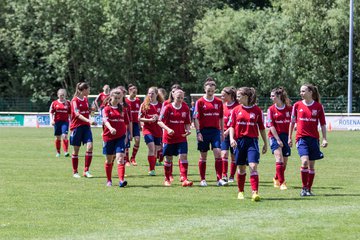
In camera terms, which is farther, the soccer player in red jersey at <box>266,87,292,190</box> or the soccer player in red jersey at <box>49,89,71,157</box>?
the soccer player in red jersey at <box>49,89,71,157</box>

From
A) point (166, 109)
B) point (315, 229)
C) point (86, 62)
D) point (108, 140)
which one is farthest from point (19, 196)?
point (86, 62)

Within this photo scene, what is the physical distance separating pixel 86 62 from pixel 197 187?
46697 millimetres

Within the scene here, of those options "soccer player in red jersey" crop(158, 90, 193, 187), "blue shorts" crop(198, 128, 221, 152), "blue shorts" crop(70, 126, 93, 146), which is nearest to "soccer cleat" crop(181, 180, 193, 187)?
"soccer player in red jersey" crop(158, 90, 193, 187)

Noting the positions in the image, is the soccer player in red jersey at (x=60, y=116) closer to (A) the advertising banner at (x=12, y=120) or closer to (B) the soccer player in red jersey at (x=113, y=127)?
(B) the soccer player in red jersey at (x=113, y=127)

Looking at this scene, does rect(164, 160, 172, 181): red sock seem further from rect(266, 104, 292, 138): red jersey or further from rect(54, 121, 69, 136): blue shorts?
rect(54, 121, 69, 136): blue shorts

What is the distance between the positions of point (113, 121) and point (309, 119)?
3.99 m

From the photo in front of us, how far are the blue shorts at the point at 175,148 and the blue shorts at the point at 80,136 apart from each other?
2788mm

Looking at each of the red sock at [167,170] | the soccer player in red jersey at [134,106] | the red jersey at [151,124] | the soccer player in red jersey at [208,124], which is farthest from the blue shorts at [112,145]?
the soccer player in red jersey at [134,106]

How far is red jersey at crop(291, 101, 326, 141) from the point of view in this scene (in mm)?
14898

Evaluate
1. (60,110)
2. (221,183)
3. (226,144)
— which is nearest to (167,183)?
(221,183)

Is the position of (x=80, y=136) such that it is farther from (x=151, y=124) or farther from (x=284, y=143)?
(x=284, y=143)

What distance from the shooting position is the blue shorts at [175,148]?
16.8m

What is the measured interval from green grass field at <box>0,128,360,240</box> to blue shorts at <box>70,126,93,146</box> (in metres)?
0.78

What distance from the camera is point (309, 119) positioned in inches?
587
